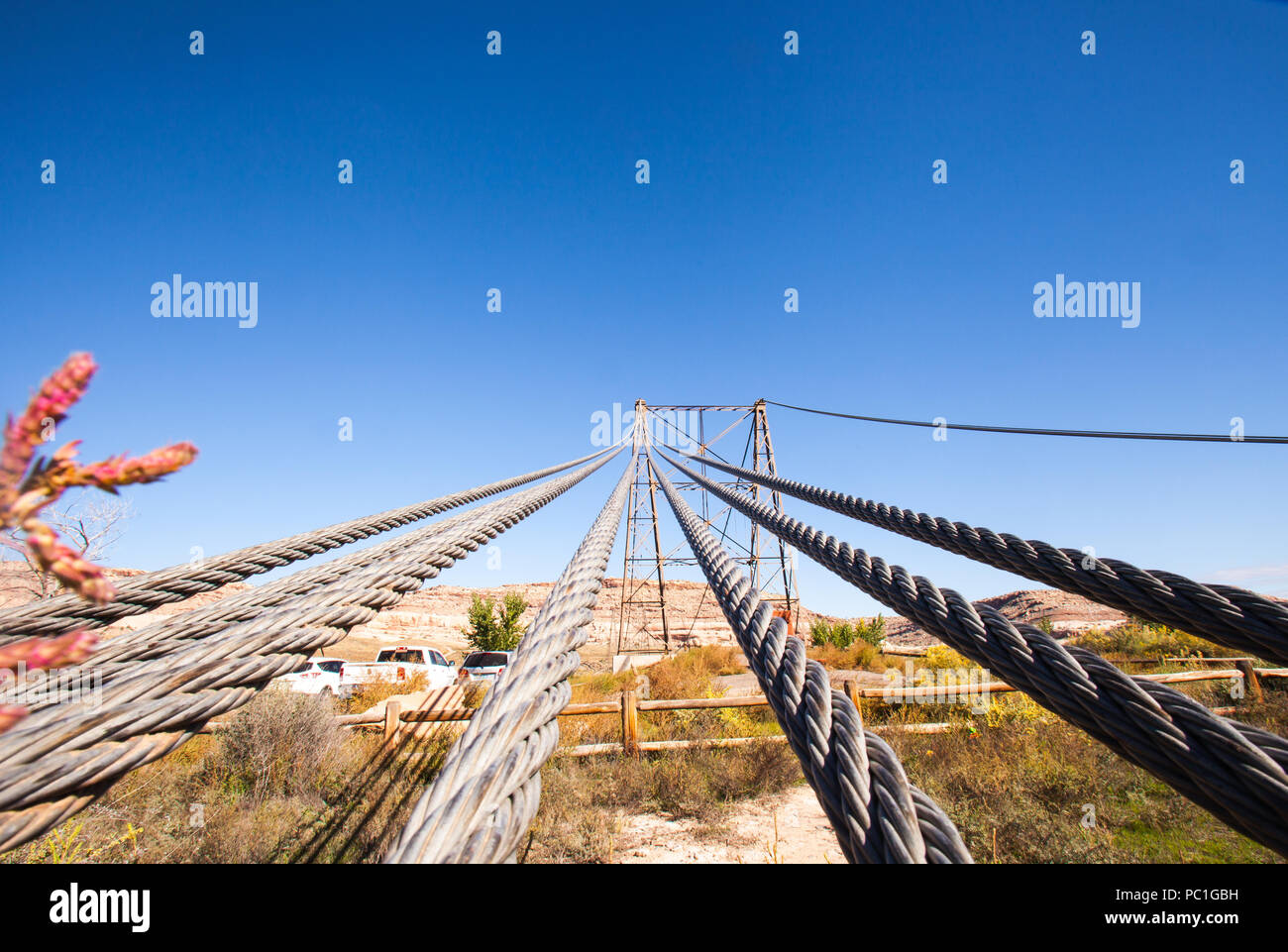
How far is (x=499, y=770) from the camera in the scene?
87 cm

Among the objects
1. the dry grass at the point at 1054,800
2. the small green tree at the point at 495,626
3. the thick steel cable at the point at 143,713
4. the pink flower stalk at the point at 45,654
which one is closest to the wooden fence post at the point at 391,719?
the dry grass at the point at 1054,800

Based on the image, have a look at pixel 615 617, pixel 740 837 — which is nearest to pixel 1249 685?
pixel 740 837

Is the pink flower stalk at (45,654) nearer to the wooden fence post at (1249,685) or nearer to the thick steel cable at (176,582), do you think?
the thick steel cable at (176,582)

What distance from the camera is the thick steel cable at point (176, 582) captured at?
4.78ft

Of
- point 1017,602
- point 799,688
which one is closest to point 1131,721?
point 799,688

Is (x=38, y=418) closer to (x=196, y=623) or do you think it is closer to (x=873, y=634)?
(x=196, y=623)

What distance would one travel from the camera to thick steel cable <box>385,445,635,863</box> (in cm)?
78

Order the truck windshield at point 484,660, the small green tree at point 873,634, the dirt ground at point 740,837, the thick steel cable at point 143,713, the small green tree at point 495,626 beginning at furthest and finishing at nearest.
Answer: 1. the small green tree at point 495,626
2. the small green tree at point 873,634
3. the truck windshield at point 484,660
4. the dirt ground at point 740,837
5. the thick steel cable at point 143,713

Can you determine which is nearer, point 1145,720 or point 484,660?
point 1145,720

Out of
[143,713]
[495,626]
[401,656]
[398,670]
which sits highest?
[143,713]

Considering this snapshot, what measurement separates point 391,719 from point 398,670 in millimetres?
5775

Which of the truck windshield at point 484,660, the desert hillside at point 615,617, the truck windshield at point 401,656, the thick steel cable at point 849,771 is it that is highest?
the thick steel cable at point 849,771

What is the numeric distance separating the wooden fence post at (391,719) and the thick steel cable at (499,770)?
746 cm

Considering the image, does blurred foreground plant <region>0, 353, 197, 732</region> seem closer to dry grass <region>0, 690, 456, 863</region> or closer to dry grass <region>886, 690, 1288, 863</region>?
dry grass <region>0, 690, 456, 863</region>
